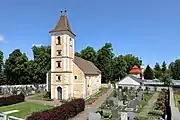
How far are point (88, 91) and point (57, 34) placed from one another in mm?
12050

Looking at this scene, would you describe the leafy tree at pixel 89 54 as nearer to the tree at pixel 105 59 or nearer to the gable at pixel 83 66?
the tree at pixel 105 59

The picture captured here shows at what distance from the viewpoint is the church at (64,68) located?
35.6 metres

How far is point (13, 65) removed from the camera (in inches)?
2234

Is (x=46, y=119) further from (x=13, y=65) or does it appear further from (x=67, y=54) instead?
(x=13, y=65)

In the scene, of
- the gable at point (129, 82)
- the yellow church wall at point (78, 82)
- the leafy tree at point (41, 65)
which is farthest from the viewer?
the leafy tree at point (41, 65)

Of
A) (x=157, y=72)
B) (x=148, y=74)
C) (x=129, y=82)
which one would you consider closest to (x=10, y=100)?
(x=129, y=82)

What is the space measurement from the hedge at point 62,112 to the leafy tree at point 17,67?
34875mm

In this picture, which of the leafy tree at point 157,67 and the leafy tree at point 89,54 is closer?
the leafy tree at point 89,54

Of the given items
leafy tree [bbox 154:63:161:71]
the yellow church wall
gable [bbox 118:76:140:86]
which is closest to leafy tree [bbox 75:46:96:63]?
gable [bbox 118:76:140:86]

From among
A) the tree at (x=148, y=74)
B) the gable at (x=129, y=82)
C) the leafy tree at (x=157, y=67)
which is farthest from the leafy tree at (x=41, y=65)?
the leafy tree at (x=157, y=67)

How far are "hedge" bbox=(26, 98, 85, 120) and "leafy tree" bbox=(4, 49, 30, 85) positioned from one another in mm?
34875

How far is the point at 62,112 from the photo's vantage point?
19938 millimetres

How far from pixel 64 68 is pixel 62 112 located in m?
16.0

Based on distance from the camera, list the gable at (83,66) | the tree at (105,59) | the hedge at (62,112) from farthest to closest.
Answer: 1. the tree at (105,59)
2. the gable at (83,66)
3. the hedge at (62,112)
